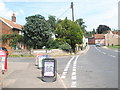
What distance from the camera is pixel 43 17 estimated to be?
→ 1163 inches

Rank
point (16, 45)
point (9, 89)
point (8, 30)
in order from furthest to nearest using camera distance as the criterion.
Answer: point (8, 30) → point (16, 45) → point (9, 89)

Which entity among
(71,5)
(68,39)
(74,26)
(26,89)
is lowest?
(26,89)

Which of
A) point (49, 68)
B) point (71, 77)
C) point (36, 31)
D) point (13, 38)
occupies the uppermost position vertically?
point (36, 31)

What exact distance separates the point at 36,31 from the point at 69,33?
7381mm

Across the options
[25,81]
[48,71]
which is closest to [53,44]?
[48,71]

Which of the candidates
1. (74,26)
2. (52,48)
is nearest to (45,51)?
(52,48)

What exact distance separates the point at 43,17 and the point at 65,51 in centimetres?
639

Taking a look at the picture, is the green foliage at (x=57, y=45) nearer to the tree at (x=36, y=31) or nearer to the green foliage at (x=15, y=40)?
the tree at (x=36, y=31)

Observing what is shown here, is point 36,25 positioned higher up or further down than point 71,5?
further down

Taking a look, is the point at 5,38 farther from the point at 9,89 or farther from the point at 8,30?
the point at 9,89

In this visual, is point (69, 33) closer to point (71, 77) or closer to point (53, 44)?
point (53, 44)

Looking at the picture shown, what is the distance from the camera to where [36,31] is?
27203mm

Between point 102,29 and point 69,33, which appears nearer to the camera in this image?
point 69,33

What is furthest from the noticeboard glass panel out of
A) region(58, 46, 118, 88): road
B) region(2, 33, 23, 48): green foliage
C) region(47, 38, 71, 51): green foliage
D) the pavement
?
region(47, 38, 71, 51): green foliage
